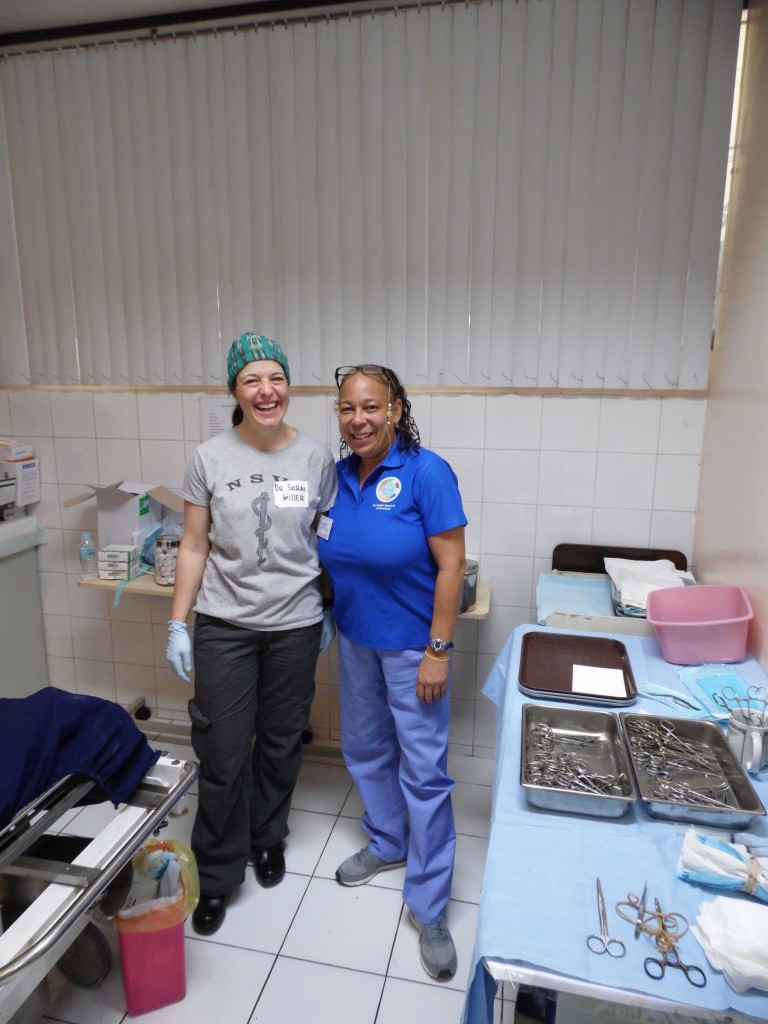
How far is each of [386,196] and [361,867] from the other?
2220mm

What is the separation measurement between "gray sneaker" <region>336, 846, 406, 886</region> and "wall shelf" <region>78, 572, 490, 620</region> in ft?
Answer: 2.65

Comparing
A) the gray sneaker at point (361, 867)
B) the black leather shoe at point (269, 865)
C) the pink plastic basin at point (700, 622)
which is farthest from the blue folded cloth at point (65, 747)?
the pink plastic basin at point (700, 622)

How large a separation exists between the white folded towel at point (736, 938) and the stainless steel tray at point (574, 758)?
0.21m

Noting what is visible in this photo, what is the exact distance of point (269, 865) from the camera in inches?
78.6

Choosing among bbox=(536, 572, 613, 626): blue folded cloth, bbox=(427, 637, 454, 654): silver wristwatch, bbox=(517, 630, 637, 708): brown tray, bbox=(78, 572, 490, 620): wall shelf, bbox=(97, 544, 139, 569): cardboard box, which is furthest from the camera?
bbox=(97, 544, 139, 569): cardboard box

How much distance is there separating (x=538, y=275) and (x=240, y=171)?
1.14m

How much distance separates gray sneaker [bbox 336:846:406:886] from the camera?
199 centimetres

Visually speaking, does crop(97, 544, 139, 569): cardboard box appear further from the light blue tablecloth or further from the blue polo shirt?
the light blue tablecloth

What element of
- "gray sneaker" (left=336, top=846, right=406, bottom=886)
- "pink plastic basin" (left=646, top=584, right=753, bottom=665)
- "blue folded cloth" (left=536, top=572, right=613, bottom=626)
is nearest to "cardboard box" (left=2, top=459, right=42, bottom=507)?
"gray sneaker" (left=336, top=846, right=406, bottom=886)

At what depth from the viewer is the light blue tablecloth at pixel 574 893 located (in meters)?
0.84

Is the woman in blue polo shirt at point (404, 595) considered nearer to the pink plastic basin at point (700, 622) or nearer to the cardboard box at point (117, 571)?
the pink plastic basin at point (700, 622)

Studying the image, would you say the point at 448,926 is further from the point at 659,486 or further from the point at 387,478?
the point at 659,486

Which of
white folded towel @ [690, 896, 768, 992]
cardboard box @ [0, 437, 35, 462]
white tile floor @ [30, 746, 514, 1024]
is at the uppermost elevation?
cardboard box @ [0, 437, 35, 462]

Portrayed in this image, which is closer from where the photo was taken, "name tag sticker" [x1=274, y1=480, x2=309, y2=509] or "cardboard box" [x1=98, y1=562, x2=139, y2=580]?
"name tag sticker" [x1=274, y1=480, x2=309, y2=509]
